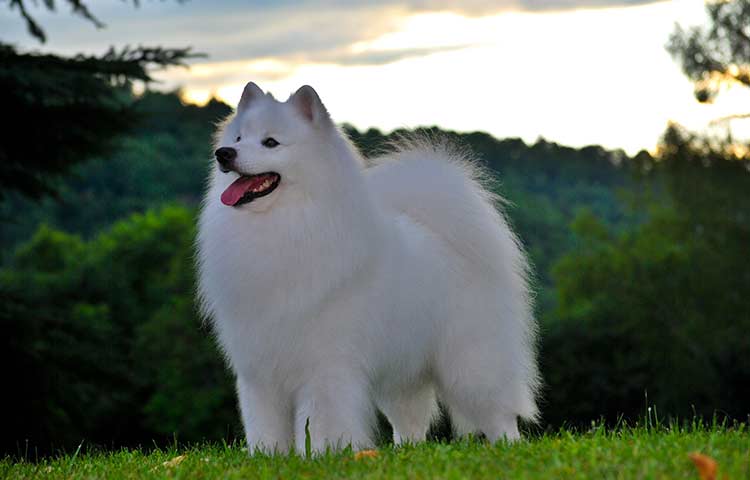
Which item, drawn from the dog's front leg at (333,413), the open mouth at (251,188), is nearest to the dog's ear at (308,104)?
the open mouth at (251,188)

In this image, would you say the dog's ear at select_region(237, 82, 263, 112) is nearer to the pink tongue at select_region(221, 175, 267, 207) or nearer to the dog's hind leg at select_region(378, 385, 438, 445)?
the pink tongue at select_region(221, 175, 267, 207)

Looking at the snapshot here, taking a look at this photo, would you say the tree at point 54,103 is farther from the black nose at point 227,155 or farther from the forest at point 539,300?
the black nose at point 227,155

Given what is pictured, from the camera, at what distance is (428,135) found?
300 inches

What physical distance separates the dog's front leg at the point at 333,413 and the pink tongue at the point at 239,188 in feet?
3.77

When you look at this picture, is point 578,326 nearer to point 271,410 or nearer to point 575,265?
point 575,265

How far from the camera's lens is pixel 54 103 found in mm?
14438

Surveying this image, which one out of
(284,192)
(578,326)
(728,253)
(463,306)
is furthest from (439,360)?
(728,253)

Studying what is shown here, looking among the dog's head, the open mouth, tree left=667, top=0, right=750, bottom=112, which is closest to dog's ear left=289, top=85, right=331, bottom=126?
the dog's head

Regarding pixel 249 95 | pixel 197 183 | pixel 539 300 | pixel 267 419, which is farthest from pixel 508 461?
pixel 197 183

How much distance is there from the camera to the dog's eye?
600 cm

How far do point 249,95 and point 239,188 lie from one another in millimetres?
657

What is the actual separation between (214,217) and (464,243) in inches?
68.4

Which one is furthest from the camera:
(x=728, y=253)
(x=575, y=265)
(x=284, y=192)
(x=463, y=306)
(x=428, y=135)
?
(x=575, y=265)

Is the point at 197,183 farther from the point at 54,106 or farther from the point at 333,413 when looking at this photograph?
the point at 333,413
